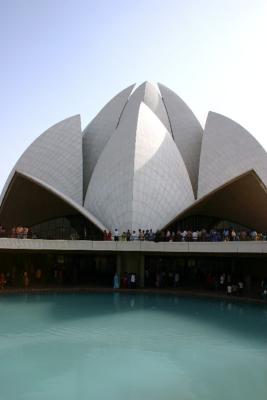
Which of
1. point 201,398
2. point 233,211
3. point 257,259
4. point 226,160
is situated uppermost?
point 226,160

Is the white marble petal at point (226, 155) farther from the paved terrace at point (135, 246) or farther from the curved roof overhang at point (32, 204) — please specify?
the curved roof overhang at point (32, 204)

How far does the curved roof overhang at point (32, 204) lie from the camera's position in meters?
19.3

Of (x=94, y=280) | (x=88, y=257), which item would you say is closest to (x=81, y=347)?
(x=94, y=280)

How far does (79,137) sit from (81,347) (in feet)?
56.2

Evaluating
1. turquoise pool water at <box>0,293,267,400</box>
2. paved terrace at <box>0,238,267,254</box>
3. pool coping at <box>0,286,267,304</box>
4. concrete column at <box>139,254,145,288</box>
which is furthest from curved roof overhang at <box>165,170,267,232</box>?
turquoise pool water at <box>0,293,267,400</box>

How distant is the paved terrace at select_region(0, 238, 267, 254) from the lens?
1495 centimetres

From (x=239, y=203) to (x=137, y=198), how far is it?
5489mm

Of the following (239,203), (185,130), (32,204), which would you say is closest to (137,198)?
(239,203)

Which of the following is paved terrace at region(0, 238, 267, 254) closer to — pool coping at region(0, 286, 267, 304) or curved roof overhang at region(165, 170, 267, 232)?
pool coping at region(0, 286, 267, 304)

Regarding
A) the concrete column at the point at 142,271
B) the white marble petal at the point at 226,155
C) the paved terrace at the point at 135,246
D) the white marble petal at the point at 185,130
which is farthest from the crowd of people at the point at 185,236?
the white marble petal at the point at 185,130

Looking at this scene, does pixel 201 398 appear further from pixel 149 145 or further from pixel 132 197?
pixel 149 145

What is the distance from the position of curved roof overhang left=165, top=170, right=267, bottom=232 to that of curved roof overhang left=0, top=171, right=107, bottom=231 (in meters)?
5.18

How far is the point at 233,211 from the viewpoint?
22.2 metres

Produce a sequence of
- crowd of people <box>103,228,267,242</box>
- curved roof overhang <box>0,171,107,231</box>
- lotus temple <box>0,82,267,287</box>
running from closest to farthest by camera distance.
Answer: crowd of people <box>103,228,267,242</box>, lotus temple <box>0,82,267,287</box>, curved roof overhang <box>0,171,107,231</box>
